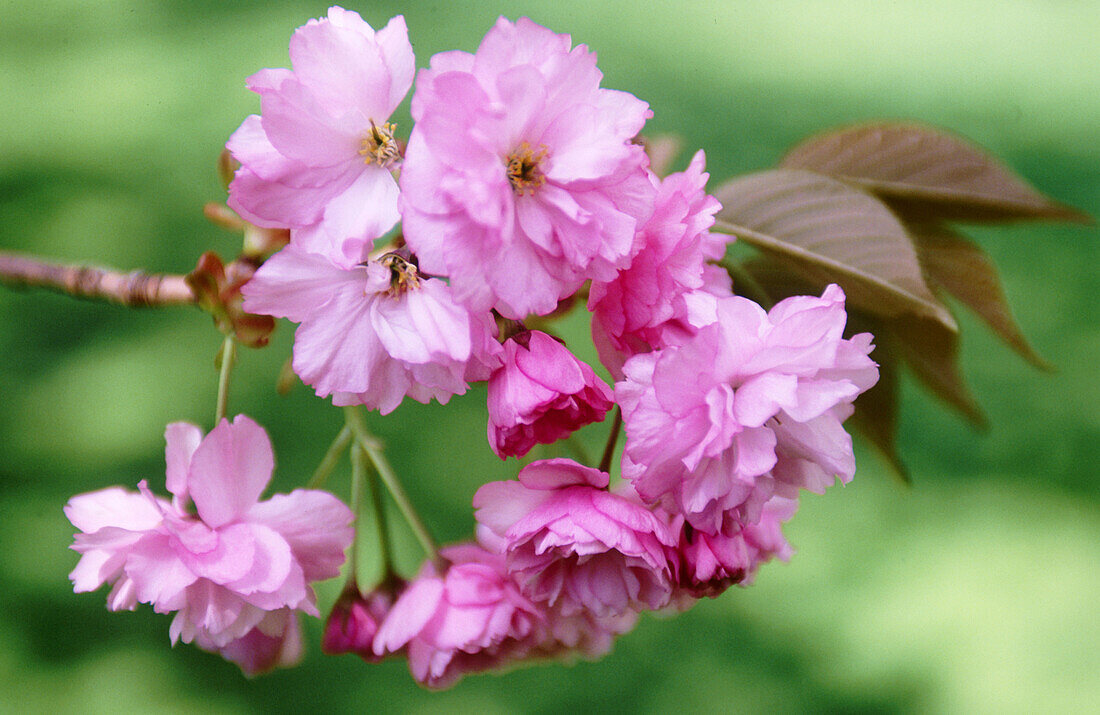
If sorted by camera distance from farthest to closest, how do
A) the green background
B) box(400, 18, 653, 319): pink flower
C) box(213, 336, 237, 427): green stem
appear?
the green background, box(213, 336, 237, 427): green stem, box(400, 18, 653, 319): pink flower

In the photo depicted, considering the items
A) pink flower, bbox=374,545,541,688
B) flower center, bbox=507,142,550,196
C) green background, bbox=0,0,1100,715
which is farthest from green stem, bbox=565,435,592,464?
green background, bbox=0,0,1100,715

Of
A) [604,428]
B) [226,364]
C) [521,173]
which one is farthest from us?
[604,428]

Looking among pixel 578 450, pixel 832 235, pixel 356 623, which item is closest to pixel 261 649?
pixel 356 623

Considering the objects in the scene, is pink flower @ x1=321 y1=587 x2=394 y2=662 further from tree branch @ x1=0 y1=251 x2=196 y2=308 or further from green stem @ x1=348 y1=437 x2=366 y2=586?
tree branch @ x1=0 y1=251 x2=196 y2=308

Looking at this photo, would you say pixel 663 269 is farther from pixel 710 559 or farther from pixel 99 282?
pixel 99 282

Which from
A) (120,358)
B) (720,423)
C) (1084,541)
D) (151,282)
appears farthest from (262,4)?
(1084,541)

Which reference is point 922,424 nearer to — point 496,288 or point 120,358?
point 496,288

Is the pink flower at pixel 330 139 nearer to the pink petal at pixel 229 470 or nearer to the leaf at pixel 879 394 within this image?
the pink petal at pixel 229 470
